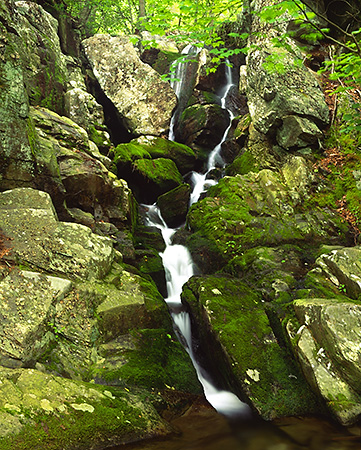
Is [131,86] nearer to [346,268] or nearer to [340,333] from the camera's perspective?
[346,268]

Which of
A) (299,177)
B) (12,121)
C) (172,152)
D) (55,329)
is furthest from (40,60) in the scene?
(299,177)

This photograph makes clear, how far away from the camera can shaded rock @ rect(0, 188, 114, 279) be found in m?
4.82

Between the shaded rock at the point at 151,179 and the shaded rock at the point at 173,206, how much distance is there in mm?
640

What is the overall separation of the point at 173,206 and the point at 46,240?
7094 mm

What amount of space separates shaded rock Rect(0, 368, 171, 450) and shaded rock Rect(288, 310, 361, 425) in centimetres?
Result: 228

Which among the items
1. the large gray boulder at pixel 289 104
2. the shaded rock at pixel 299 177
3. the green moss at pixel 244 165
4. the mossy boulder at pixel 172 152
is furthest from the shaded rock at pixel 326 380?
the mossy boulder at pixel 172 152

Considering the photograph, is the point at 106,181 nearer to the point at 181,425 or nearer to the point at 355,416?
the point at 181,425

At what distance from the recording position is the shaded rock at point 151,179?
1212 centimetres

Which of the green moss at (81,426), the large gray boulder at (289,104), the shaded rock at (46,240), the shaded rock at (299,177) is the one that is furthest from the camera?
the large gray boulder at (289,104)

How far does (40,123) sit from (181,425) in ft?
26.5

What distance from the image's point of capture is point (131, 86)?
1753 centimetres

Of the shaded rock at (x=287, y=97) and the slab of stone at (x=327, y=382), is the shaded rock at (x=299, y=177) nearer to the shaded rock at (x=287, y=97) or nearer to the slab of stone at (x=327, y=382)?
the shaded rock at (x=287, y=97)

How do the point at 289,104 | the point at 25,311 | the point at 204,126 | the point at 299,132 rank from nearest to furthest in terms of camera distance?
the point at 25,311
the point at 299,132
the point at 289,104
the point at 204,126

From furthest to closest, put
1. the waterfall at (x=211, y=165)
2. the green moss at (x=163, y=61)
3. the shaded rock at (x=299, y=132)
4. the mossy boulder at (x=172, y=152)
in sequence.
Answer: the green moss at (x=163, y=61)
the mossy boulder at (x=172, y=152)
the waterfall at (x=211, y=165)
the shaded rock at (x=299, y=132)
